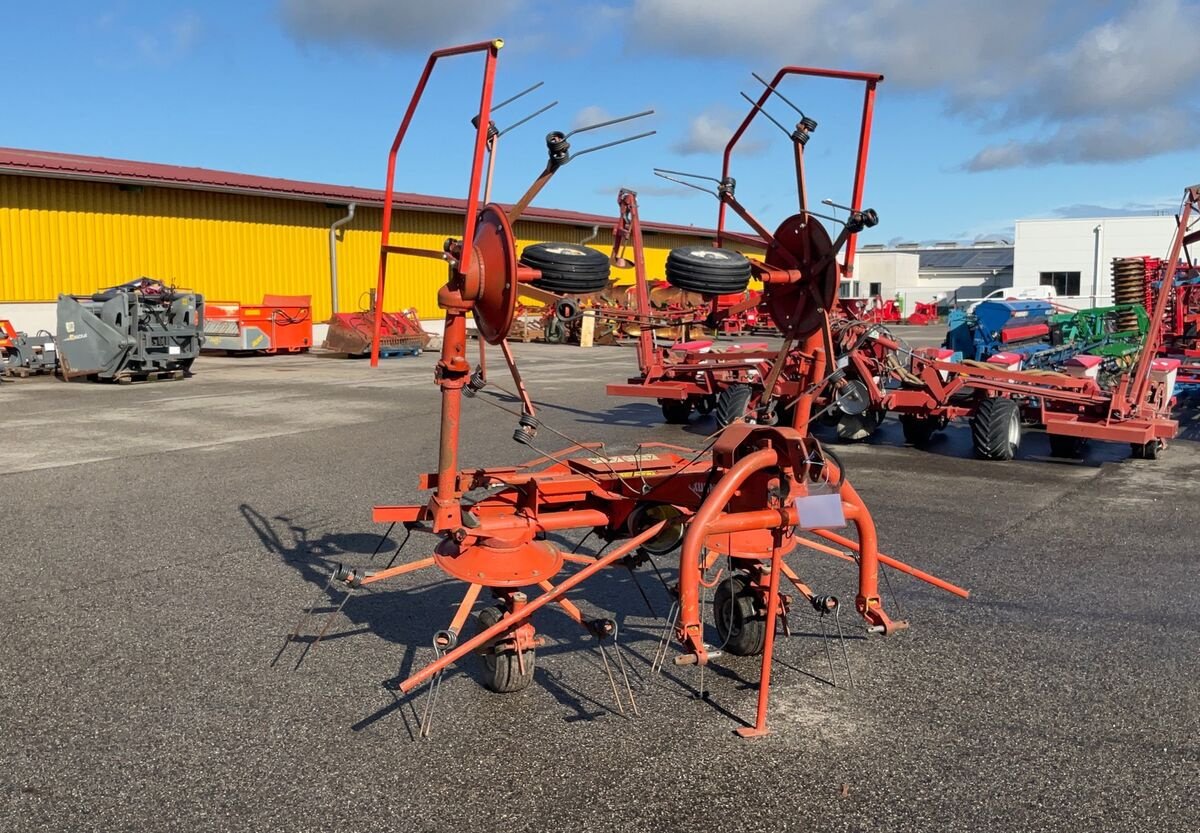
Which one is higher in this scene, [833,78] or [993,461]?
[833,78]

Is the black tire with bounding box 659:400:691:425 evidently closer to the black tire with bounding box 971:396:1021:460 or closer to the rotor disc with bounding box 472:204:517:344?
the black tire with bounding box 971:396:1021:460

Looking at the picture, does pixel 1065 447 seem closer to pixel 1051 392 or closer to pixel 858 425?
pixel 1051 392

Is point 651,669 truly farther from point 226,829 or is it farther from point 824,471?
point 226,829

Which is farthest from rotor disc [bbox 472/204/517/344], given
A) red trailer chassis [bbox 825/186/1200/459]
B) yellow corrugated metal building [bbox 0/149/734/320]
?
yellow corrugated metal building [bbox 0/149/734/320]

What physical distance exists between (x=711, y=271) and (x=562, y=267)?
707mm

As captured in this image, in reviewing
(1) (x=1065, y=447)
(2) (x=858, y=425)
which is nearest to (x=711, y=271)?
(2) (x=858, y=425)

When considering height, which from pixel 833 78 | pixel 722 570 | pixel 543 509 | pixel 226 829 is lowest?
pixel 226 829

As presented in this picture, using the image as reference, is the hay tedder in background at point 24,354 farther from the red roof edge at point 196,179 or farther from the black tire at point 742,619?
the black tire at point 742,619

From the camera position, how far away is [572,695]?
4484 mm

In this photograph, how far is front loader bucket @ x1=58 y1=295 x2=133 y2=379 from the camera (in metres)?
17.8

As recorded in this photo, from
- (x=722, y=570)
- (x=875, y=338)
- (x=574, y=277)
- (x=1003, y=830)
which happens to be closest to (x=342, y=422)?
(x=875, y=338)

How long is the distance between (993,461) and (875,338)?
1.72 meters

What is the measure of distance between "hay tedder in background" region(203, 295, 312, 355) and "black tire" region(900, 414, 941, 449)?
1661cm

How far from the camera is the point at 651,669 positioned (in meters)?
4.78
